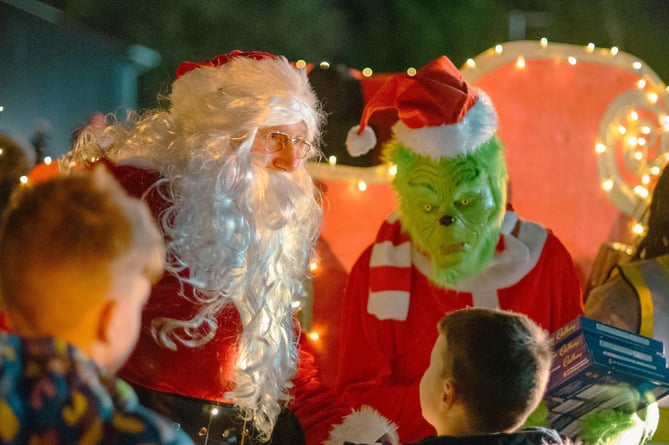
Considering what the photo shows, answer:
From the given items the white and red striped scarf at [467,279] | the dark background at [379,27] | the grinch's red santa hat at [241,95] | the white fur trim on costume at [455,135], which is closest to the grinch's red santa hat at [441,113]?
the white fur trim on costume at [455,135]

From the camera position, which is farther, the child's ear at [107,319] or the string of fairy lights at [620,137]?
the string of fairy lights at [620,137]

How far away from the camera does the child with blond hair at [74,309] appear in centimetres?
130

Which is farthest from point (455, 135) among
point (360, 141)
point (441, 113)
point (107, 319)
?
point (107, 319)

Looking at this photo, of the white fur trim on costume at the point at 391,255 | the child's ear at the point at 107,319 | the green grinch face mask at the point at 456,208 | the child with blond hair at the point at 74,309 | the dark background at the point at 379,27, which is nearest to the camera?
the child with blond hair at the point at 74,309

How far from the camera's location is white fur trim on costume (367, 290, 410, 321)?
10.1 feet

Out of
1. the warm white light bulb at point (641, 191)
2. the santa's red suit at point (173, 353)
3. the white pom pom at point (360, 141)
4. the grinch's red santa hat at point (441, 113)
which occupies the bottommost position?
the santa's red suit at point (173, 353)

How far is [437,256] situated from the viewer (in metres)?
3.01

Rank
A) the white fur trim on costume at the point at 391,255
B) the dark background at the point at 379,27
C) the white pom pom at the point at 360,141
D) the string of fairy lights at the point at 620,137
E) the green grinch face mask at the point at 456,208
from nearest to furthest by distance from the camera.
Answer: the green grinch face mask at the point at 456,208
the white fur trim on costume at the point at 391,255
the white pom pom at the point at 360,141
the string of fairy lights at the point at 620,137
the dark background at the point at 379,27

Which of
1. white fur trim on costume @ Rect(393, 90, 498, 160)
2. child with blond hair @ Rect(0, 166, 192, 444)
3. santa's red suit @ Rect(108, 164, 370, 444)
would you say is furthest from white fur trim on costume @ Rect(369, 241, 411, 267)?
child with blond hair @ Rect(0, 166, 192, 444)

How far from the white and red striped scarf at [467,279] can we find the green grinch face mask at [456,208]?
5 cm

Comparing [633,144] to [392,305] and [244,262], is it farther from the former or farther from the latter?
[244,262]

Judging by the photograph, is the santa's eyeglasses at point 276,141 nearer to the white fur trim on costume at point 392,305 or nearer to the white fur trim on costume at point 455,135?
the white fur trim on costume at point 455,135

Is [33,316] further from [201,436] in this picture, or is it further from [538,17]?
[538,17]

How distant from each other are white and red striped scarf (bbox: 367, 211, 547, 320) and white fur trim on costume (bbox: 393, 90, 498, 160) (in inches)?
12.5
